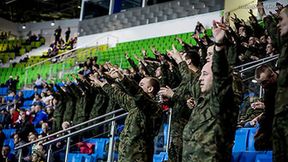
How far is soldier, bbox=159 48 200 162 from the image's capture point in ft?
14.7

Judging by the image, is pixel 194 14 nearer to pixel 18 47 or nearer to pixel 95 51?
pixel 95 51

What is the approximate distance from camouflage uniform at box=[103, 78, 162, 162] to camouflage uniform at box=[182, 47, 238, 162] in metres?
1.14

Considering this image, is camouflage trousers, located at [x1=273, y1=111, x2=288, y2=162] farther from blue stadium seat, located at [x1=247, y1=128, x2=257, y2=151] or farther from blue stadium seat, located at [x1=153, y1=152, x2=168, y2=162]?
blue stadium seat, located at [x1=153, y1=152, x2=168, y2=162]

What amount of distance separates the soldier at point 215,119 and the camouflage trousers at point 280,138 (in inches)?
14.6

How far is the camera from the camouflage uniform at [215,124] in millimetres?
3289

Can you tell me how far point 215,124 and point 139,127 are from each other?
1.35 metres

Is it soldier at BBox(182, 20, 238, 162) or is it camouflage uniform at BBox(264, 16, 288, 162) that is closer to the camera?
camouflage uniform at BBox(264, 16, 288, 162)

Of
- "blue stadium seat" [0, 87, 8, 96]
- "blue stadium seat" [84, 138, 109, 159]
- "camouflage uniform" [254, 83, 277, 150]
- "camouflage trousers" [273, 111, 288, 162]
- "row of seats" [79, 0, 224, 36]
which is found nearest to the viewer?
"camouflage trousers" [273, 111, 288, 162]

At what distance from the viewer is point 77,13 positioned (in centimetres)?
2520

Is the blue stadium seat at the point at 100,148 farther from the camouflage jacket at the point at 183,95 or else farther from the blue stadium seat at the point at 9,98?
the blue stadium seat at the point at 9,98

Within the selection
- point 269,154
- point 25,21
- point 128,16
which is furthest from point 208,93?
point 25,21

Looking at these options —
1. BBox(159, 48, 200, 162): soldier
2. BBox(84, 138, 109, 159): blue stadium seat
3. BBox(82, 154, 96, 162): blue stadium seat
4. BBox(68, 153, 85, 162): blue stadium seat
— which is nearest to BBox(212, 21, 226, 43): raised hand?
BBox(159, 48, 200, 162): soldier

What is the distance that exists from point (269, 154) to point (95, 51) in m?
11.3

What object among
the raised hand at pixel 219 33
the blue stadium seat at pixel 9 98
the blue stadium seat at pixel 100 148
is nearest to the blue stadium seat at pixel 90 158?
the blue stadium seat at pixel 100 148
